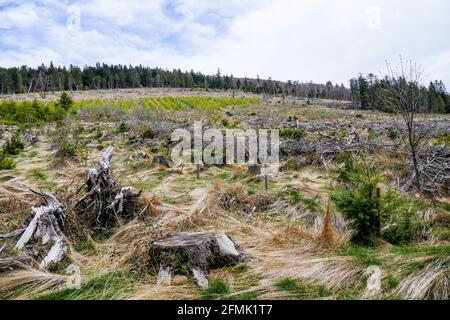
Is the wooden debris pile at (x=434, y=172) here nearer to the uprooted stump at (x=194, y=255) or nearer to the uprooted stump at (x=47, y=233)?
the uprooted stump at (x=194, y=255)

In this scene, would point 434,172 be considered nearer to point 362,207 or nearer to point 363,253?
point 362,207

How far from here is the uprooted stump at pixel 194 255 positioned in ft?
11.5

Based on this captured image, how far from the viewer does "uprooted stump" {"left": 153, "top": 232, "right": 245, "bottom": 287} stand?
352cm

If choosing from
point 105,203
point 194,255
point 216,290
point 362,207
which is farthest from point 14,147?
point 362,207

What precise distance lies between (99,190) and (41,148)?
1152cm

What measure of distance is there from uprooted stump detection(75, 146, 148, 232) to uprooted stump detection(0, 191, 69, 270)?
1.44ft

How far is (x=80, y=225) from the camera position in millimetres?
4891

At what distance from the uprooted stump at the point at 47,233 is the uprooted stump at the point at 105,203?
44 cm

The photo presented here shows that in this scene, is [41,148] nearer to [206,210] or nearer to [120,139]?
[120,139]

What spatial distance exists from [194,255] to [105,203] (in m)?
2.28

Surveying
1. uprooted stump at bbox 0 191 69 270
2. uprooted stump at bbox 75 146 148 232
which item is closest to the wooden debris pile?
uprooted stump at bbox 75 146 148 232

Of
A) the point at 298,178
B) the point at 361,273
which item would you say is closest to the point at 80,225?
the point at 361,273

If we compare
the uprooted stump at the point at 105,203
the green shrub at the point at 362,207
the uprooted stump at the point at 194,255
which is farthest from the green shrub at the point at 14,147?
the green shrub at the point at 362,207

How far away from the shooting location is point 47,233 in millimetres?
4332
